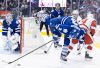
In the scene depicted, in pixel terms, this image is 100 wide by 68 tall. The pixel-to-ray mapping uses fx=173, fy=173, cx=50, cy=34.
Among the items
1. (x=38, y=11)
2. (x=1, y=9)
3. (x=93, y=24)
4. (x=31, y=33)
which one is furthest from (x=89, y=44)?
(x=1, y=9)

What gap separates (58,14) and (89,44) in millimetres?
1497

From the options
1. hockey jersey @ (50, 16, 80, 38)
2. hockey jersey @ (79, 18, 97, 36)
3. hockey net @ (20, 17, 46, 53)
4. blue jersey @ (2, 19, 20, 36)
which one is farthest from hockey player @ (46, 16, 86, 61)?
blue jersey @ (2, 19, 20, 36)

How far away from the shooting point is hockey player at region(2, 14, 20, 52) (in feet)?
11.2

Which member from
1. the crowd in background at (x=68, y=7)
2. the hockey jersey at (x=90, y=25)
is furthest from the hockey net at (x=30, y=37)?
the crowd in background at (x=68, y=7)

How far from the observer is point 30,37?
3543 mm

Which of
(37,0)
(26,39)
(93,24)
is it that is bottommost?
(26,39)

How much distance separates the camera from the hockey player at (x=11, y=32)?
134 inches

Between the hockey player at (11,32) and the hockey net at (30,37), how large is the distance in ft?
0.43

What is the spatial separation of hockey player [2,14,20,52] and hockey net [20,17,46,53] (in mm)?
130

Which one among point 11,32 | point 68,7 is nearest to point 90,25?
point 11,32

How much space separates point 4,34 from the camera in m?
3.55

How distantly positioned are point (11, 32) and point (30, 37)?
416 millimetres

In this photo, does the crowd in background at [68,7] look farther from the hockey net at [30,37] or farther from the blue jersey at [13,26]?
the blue jersey at [13,26]

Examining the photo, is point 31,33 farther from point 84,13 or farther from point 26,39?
point 84,13
